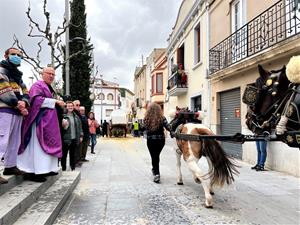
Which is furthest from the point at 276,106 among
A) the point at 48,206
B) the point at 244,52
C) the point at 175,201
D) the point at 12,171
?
the point at 244,52

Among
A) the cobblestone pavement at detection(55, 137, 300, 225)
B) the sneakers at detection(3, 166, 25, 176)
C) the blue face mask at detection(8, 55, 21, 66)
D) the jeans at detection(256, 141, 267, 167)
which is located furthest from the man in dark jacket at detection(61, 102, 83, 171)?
the jeans at detection(256, 141, 267, 167)

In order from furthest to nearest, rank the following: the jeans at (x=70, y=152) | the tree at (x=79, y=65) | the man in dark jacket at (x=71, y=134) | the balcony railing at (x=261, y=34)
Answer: the tree at (x=79, y=65)
the balcony railing at (x=261, y=34)
the jeans at (x=70, y=152)
the man in dark jacket at (x=71, y=134)

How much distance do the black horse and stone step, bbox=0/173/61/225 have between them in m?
3.06

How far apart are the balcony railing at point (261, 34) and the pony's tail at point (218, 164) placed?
427 cm

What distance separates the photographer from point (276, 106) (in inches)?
158

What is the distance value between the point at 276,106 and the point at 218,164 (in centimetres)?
A: 210

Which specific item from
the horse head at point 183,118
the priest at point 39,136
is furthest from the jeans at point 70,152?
the priest at point 39,136

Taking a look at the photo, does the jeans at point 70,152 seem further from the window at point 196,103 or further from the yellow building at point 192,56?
A: the window at point 196,103

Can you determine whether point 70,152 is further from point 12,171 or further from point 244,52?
point 244,52

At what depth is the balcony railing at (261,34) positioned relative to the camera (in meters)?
9.14

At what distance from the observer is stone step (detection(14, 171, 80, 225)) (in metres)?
4.23

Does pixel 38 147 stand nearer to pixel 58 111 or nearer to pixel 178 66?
pixel 58 111

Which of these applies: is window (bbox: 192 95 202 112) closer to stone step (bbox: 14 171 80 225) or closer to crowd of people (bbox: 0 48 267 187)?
stone step (bbox: 14 171 80 225)

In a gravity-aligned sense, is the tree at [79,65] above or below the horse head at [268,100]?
above
